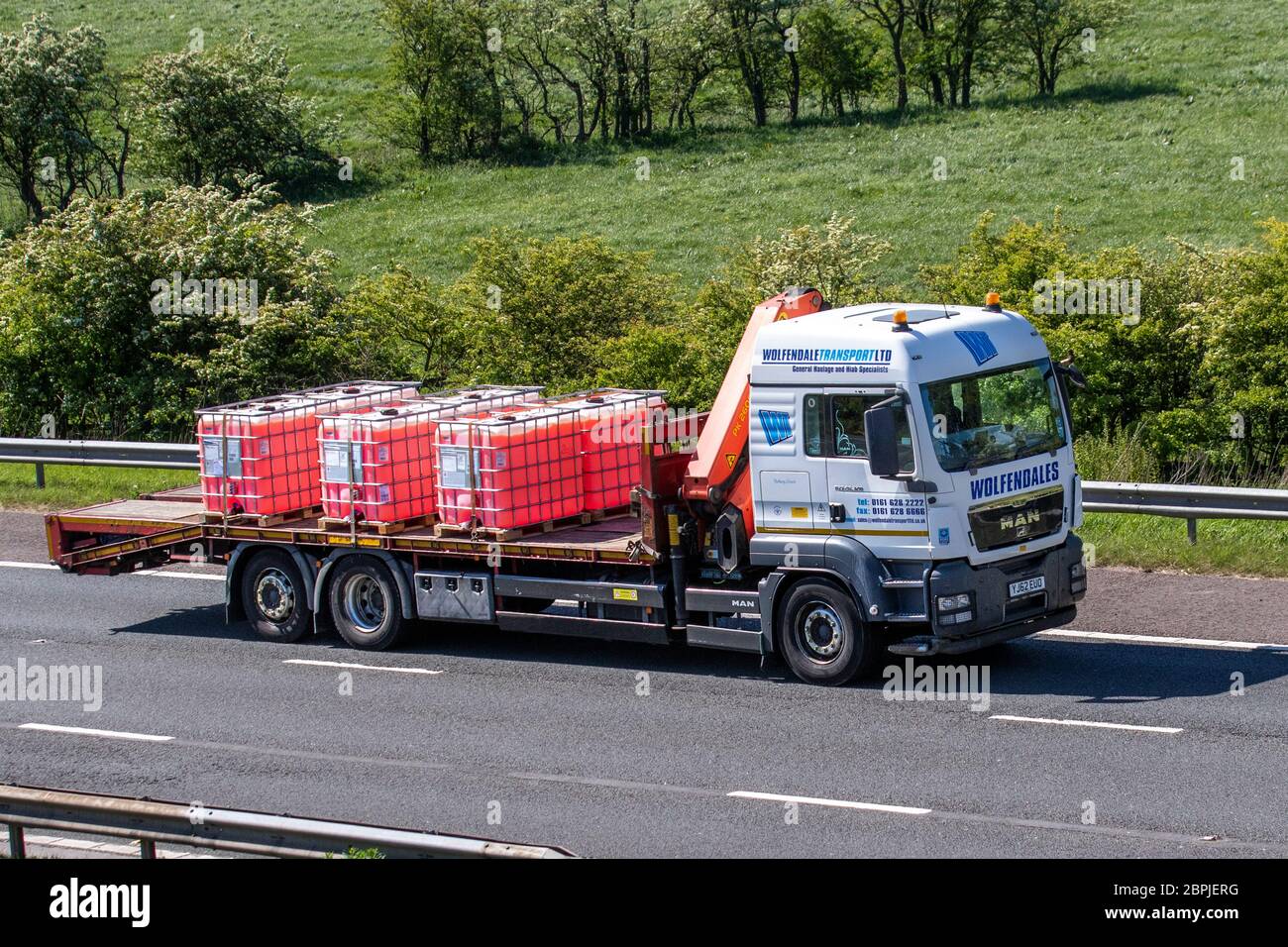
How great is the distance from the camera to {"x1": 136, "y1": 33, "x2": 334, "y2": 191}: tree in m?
49.1

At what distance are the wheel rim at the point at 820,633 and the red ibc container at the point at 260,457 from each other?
5.24 meters

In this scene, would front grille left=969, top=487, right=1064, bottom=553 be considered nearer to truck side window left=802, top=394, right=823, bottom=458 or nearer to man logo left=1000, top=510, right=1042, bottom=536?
man logo left=1000, top=510, right=1042, bottom=536

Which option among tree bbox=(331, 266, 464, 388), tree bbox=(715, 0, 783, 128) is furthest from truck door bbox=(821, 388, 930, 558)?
tree bbox=(715, 0, 783, 128)

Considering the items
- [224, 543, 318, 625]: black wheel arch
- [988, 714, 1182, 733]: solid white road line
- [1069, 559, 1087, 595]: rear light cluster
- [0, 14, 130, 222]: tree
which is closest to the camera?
[988, 714, 1182, 733]: solid white road line

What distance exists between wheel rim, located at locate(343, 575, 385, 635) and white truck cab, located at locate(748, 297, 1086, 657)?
391cm

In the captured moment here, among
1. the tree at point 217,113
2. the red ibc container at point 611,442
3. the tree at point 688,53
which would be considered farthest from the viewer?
the tree at point 688,53

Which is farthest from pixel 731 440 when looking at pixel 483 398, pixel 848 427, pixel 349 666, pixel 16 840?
pixel 16 840

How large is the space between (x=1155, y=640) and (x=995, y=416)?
9.11 ft

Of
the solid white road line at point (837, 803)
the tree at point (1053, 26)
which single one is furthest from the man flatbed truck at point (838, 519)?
the tree at point (1053, 26)

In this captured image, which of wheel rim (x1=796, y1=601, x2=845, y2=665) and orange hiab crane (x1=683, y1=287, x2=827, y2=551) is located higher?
orange hiab crane (x1=683, y1=287, x2=827, y2=551)

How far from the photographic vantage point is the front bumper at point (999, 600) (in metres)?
12.7

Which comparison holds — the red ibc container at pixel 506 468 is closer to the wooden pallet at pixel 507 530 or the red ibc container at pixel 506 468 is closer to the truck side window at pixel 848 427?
the wooden pallet at pixel 507 530
